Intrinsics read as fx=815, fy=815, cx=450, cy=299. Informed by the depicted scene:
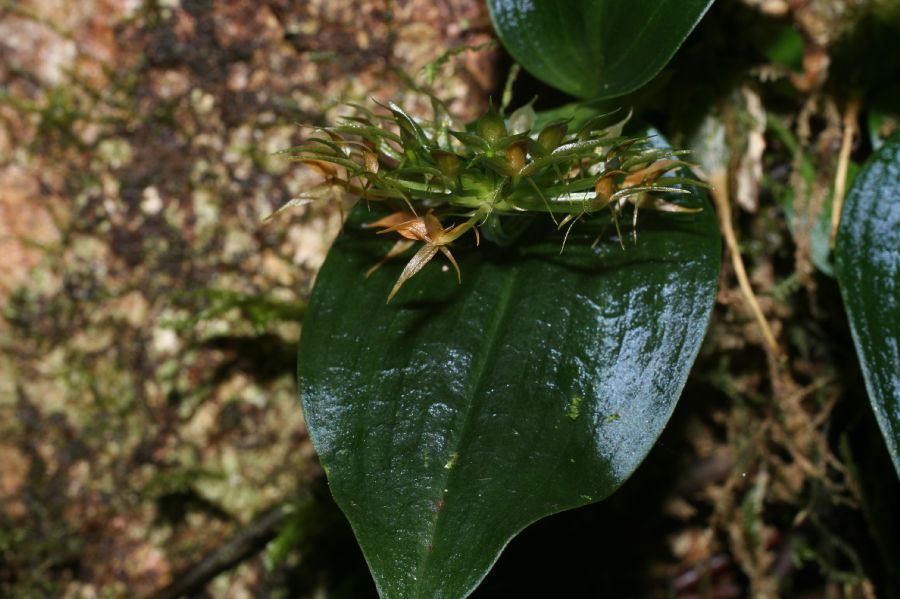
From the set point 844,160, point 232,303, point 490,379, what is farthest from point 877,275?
point 232,303

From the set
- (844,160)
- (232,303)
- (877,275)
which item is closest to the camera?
(877,275)

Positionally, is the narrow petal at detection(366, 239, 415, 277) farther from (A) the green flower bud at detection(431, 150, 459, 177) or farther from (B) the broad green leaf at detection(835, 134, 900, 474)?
(B) the broad green leaf at detection(835, 134, 900, 474)

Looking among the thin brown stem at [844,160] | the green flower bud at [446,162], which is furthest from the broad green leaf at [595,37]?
the thin brown stem at [844,160]

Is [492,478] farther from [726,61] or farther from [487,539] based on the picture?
[726,61]

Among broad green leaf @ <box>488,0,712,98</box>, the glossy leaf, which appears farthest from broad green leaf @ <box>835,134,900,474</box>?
broad green leaf @ <box>488,0,712,98</box>

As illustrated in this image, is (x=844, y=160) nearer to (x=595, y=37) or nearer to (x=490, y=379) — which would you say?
(x=595, y=37)
